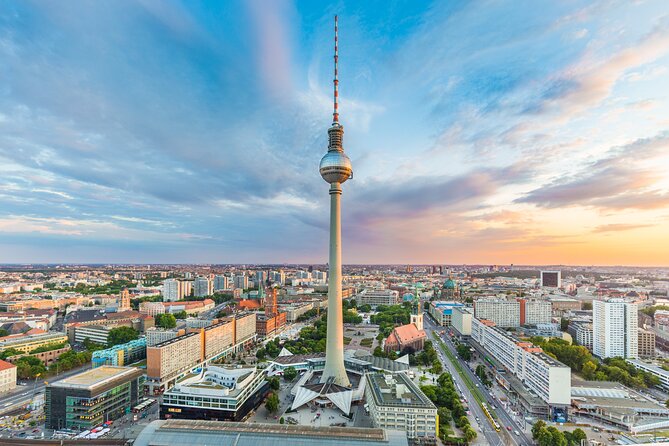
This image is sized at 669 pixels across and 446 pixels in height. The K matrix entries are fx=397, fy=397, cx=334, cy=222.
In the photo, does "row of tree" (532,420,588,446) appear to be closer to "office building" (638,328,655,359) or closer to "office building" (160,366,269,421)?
"office building" (160,366,269,421)

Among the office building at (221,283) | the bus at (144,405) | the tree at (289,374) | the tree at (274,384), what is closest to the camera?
the bus at (144,405)

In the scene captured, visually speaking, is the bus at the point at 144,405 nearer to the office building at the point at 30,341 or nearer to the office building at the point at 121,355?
the office building at the point at 121,355

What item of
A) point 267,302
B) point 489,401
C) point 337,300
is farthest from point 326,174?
point 267,302

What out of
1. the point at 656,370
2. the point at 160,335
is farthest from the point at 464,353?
the point at 160,335

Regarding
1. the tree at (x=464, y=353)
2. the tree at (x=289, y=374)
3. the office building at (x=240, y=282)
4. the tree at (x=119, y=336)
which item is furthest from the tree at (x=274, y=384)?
the office building at (x=240, y=282)

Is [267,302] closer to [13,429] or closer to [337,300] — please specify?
[337,300]

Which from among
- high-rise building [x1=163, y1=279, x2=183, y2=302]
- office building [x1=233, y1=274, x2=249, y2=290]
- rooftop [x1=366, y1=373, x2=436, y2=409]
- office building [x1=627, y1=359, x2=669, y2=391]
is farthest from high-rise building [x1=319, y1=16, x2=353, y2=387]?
office building [x1=233, y1=274, x2=249, y2=290]
